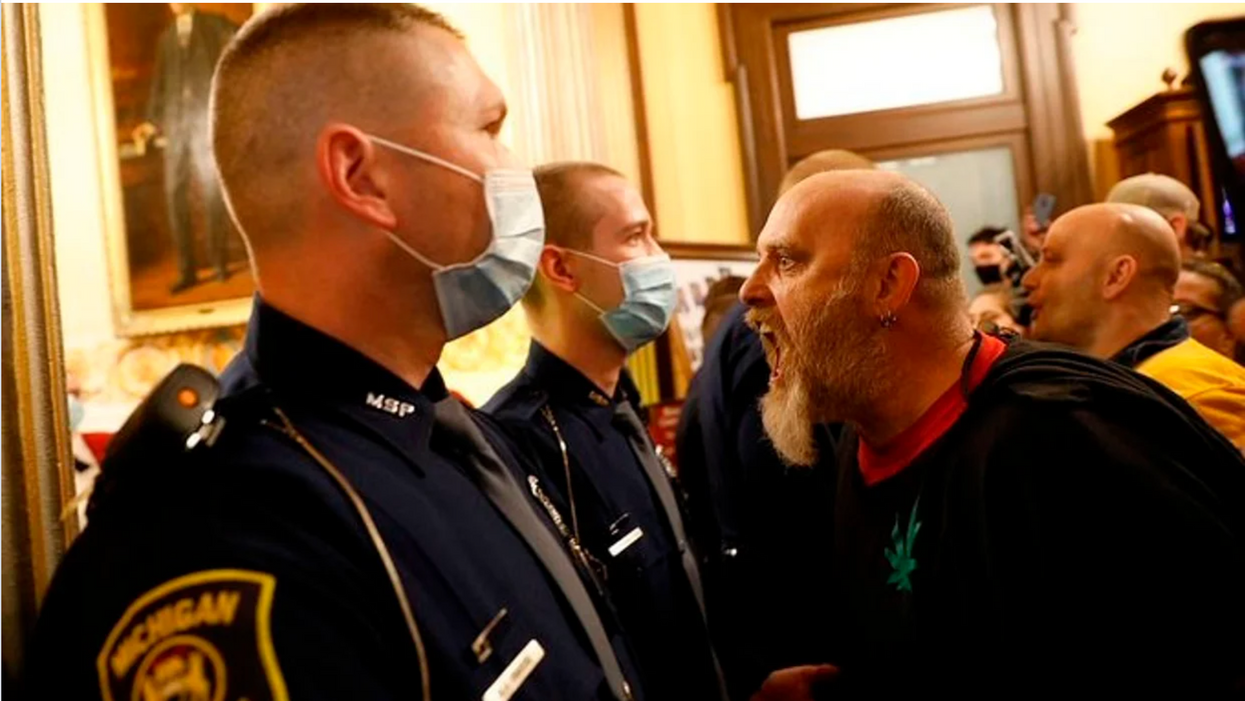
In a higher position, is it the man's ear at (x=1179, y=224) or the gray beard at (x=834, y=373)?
A: the man's ear at (x=1179, y=224)

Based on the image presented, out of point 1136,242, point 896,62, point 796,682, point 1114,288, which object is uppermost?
point 896,62

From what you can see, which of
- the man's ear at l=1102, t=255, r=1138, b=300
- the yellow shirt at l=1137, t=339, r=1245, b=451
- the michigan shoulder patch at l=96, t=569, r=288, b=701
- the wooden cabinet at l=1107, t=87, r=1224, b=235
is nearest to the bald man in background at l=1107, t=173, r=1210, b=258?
the man's ear at l=1102, t=255, r=1138, b=300

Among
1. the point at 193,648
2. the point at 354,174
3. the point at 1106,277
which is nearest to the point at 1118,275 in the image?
the point at 1106,277

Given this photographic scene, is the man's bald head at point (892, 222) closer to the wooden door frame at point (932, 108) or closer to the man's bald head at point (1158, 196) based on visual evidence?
the man's bald head at point (1158, 196)

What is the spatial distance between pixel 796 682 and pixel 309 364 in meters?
1.17

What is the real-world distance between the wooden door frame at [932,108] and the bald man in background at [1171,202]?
9.38 ft

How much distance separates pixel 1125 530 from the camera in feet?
5.30

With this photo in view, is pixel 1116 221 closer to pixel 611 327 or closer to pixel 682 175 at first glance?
pixel 611 327

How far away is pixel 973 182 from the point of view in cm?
690

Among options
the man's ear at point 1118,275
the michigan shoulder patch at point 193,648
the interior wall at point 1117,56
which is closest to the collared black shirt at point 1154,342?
the man's ear at point 1118,275

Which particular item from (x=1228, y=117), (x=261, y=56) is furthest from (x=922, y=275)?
(x=1228, y=117)

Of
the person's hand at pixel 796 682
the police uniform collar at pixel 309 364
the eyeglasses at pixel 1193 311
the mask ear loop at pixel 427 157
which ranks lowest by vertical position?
the person's hand at pixel 796 682

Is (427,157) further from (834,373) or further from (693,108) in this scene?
(693,108)

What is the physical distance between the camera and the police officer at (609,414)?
83.3 inches
